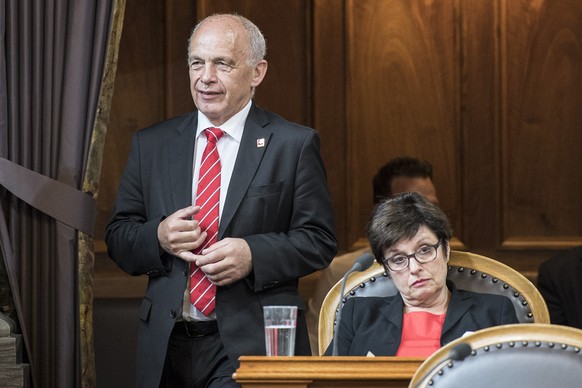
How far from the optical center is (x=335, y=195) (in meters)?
5.59

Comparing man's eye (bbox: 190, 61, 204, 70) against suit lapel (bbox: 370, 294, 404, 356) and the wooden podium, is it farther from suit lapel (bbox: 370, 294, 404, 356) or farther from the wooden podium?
the wooden podium

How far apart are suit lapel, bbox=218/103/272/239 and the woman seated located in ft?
1.21

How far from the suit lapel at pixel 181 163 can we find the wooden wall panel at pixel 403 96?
213 centimetres

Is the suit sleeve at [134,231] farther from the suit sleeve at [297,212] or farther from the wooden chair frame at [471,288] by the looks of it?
the wooden chair frame at [471,288]

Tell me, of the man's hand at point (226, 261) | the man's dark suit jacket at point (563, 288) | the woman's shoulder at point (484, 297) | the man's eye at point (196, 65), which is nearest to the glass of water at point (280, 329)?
the man's hand at point (226, 261)

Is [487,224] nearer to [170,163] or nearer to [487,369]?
[170,163]

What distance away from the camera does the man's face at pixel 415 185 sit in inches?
201

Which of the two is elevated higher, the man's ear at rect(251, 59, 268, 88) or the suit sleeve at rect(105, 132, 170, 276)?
the man's ear at rect(251, 59, 268, 88)

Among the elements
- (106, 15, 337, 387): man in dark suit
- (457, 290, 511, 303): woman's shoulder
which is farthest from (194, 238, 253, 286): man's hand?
(457, 290, 511, 303): woman's shoulder

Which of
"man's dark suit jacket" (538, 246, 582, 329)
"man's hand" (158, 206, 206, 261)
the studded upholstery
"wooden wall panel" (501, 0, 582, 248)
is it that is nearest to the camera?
the studded upholstery

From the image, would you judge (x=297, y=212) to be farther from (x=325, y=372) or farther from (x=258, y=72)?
(x=325, y=372)

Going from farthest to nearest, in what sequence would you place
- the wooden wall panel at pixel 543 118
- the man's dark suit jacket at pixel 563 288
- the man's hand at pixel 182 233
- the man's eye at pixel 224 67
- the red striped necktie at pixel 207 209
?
1. the wooden wall panel at pixel 543 118
2. the man's dark suit jacket at pixel 563 288
3. the man's eye at pixel 224 67
4. the red striped necktie at pixel 207 209
5. the man's hand at pixel 182 233

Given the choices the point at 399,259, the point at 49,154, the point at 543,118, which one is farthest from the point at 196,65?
the point at 543,118

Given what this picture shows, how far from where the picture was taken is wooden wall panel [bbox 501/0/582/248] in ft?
18.4
